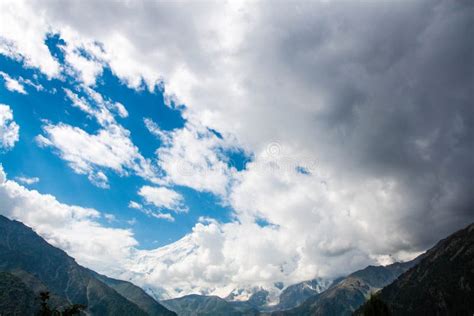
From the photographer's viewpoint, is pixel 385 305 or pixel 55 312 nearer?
pixel 385 305

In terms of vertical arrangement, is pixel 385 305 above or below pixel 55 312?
above

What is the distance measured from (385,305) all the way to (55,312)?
6907cm

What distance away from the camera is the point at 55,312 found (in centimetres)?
7950

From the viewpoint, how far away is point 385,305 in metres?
66.9
